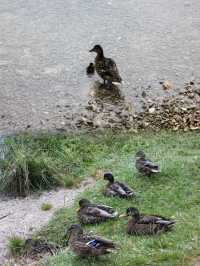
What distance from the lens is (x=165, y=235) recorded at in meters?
8.26

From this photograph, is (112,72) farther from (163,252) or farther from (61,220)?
(163,252)

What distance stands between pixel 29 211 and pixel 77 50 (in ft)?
20.4

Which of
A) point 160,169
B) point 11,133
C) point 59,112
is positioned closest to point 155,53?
point 59,112

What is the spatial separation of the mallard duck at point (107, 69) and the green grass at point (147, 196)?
1.98 m

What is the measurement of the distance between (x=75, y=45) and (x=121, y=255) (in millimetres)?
8882

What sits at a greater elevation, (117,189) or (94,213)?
(117,189)

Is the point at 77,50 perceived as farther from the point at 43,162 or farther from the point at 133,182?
the point at 133,182

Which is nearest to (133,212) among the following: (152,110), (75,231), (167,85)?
(75,231)

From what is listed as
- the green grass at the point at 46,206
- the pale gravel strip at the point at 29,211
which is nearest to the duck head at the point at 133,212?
the pale gravel strip at the point at 29,211

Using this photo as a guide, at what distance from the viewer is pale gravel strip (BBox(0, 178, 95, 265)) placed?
968 cm

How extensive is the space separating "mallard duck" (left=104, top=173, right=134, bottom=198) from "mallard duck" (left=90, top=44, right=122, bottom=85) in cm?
451

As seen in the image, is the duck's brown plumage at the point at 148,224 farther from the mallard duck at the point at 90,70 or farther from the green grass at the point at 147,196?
the mallard duck at the point at 90,70

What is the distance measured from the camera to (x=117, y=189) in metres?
9.69

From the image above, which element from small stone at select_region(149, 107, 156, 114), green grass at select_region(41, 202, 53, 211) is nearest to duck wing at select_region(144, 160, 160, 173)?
green grass at select_region(41, 202, 53, 211)
